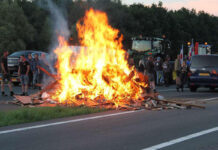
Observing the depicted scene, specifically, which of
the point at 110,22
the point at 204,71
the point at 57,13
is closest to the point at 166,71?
the point at 204,71

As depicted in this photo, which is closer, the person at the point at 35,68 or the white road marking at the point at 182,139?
the white road marking at the point at 182,139

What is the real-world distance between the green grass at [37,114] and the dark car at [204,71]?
10.5 metres

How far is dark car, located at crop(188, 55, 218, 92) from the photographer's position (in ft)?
69.4

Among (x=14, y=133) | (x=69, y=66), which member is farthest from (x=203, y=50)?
(x=14, y=133)

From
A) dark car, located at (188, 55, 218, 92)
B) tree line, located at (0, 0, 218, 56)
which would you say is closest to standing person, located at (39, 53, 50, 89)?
dark car, located at (188, 55, 218, 92)

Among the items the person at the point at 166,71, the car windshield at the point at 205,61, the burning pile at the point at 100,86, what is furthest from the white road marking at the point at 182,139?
the person at the point at 166,71

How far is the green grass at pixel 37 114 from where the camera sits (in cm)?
1003

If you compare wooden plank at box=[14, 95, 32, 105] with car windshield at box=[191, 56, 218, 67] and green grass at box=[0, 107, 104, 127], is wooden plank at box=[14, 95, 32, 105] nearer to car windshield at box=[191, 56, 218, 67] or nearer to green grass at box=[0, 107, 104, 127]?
green grass at box=[0, 107, 104, 127]

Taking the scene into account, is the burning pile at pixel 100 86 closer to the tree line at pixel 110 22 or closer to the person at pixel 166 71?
the person at pixel 166 71

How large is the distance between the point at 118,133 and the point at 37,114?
10.1 feet

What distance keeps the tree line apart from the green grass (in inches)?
835

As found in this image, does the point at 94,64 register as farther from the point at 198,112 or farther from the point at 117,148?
the point at 117,148

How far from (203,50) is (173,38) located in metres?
54.1

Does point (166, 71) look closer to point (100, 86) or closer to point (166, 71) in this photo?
point (166, 71)
